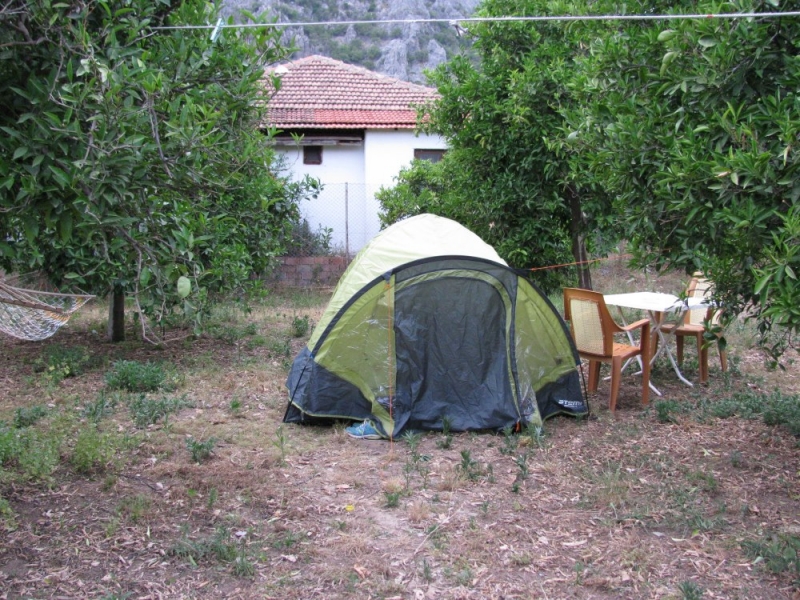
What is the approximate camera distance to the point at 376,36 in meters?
45.0

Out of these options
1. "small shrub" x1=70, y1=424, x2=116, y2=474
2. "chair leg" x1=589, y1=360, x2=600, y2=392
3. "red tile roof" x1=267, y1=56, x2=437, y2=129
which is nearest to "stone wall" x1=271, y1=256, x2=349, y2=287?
"red tile roof" x1=267, y1=56, x2=437, y2=129

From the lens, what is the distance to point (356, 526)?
462 cm

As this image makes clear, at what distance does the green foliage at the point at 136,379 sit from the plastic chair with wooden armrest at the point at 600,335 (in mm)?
3983

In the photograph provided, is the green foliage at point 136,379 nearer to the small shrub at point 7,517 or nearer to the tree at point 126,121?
the small shrub at point 7,517

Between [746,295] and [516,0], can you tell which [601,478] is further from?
[516,0]

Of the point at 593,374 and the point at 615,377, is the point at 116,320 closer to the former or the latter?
the point at 593,374

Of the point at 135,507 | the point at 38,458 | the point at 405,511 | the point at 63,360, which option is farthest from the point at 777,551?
the point at 63,360

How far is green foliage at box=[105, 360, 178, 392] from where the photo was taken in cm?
733

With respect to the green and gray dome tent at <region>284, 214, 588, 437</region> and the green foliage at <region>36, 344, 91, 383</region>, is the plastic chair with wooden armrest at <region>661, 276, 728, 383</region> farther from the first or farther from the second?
the green foliage at <region>36, 344, 91, 383</region>

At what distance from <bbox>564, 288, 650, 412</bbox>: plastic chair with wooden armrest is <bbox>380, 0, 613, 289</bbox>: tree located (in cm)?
133

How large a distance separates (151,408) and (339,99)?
13010mm

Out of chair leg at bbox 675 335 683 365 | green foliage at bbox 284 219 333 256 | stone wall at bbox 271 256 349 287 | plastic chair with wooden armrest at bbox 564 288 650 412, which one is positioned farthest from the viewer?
green foliage at bbox 284 219 333 256

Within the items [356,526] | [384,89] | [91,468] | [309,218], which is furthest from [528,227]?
[384,89]

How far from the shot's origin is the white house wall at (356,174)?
1560cm
